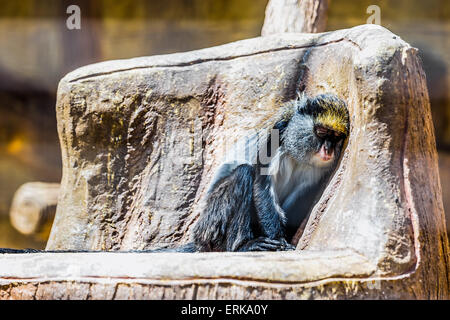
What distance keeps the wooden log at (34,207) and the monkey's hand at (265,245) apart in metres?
2.88

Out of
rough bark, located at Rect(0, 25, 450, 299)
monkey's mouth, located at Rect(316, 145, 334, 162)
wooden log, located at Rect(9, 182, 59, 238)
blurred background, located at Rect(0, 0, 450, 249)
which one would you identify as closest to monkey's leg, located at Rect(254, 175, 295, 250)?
rough bark, located at Rect(0, 25, 450, 299)

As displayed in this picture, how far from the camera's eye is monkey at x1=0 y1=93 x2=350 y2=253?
131 inches

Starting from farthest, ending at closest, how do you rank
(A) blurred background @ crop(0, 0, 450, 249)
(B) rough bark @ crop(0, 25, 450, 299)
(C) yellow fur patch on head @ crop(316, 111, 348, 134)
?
(A) blurred background @ crop(0, 0, 450, 249), (C) yellow fur patch on head @ crop(316, 111, 348, 134), (B) rough bark @ crop(0, 25, 450, 299)

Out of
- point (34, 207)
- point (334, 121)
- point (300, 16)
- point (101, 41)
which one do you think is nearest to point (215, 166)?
point (334, 121)

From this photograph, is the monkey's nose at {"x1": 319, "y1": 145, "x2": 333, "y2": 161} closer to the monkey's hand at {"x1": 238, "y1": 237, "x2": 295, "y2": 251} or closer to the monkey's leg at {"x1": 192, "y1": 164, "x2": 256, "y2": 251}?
the monkey's leg at {"x1": 192, "y1": 164, "x2": 256, "y2": 251}

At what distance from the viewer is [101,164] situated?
155 inches

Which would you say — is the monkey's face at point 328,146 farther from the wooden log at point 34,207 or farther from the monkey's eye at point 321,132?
the wooden log at point 34,207

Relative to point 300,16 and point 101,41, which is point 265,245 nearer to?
point 300,16

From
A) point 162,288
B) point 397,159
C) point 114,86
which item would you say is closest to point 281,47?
point 114,86

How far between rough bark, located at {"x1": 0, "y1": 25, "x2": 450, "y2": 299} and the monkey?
159mm

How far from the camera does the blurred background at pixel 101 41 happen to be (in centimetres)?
439

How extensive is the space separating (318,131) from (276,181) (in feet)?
1.33

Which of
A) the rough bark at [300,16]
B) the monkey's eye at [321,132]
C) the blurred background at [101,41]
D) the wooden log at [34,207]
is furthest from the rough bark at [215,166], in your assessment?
the wooden log at [34,207]

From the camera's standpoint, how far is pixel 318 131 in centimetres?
342
